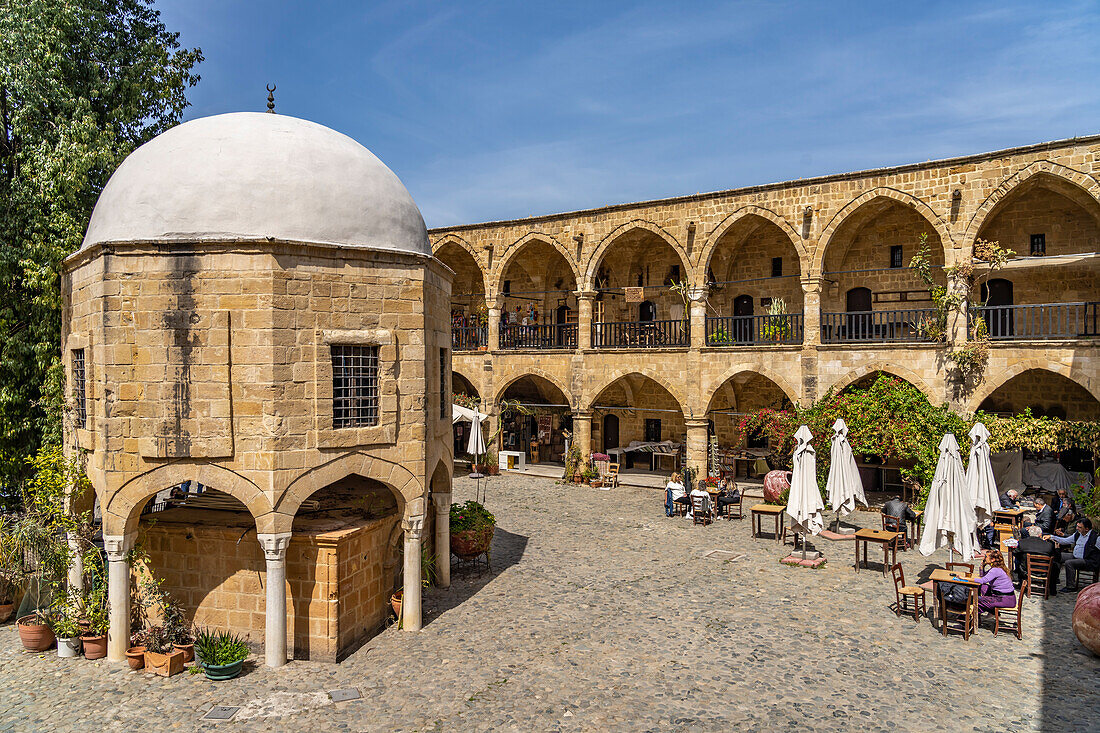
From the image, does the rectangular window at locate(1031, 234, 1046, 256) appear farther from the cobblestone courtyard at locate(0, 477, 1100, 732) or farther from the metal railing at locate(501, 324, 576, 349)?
the metal railing at locate(501, 324, 576, 349)

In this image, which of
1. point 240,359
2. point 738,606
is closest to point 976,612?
point 738,606

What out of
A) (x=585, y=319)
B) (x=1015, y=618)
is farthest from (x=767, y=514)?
(x=585, y=319)

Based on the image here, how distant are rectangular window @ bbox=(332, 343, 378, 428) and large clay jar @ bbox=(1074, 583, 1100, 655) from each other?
9155 mm

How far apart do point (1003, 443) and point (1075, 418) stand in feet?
10.4

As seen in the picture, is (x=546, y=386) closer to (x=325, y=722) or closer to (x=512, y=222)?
(x=512, y=222)

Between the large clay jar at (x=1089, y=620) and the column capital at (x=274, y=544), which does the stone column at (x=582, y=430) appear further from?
the large clay jar at (x=1089, y=620)

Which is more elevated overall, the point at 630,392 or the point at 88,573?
the point at 630,392

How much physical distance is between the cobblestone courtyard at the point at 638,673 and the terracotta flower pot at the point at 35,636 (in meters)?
0.14

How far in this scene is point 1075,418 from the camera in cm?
1695

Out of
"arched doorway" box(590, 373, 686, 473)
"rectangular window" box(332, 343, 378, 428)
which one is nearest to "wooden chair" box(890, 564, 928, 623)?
"rectangular window" box(332, 343, 378, 428)

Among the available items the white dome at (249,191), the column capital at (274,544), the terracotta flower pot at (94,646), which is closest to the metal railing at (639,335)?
the white dome at (249,191)

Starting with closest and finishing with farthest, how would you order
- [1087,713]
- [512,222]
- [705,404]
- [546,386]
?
1. [1087,713]
2. [705,404]
3. [512,222]
4. [546,386]

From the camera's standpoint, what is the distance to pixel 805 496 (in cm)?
1230

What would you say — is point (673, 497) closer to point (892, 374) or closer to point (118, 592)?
point (892, 374)
